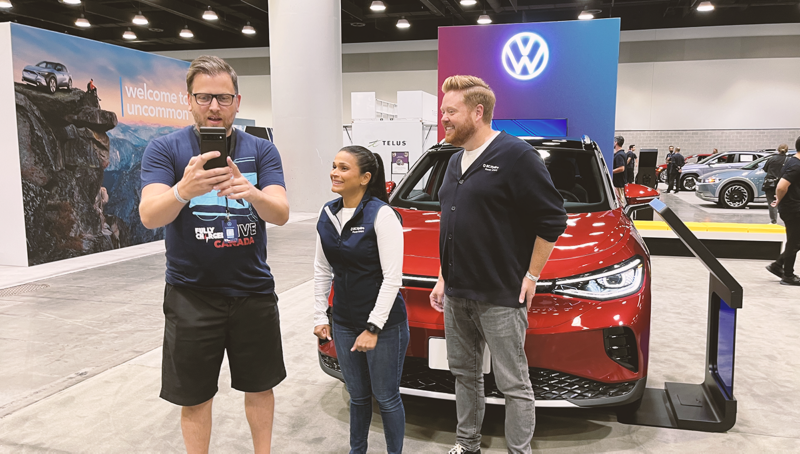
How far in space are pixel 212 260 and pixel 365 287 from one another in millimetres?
580

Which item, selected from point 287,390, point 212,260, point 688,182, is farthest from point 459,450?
point 688,182

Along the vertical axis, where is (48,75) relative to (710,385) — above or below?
above

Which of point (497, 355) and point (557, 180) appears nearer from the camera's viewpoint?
point (497, 355)

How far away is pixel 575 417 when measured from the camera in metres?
3.01

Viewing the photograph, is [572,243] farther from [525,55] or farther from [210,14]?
[210,14]

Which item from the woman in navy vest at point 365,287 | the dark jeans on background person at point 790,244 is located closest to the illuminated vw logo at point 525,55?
the dark jeans on background person at point 790,244

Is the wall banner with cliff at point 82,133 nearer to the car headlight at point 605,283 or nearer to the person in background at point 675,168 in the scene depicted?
the car headlight at point 605,283

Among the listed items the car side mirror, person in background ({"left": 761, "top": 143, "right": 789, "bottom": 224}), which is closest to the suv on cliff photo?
the car side mirror

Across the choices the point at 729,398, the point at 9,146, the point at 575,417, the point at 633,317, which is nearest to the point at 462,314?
the point at 633,317

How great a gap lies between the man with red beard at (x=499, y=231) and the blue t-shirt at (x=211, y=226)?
759 mm

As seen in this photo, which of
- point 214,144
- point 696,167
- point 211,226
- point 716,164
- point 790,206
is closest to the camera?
point 214,144

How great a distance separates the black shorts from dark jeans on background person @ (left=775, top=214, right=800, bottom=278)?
6155 millimetres

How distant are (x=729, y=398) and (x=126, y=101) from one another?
8.82 metres

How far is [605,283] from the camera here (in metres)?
2.58
